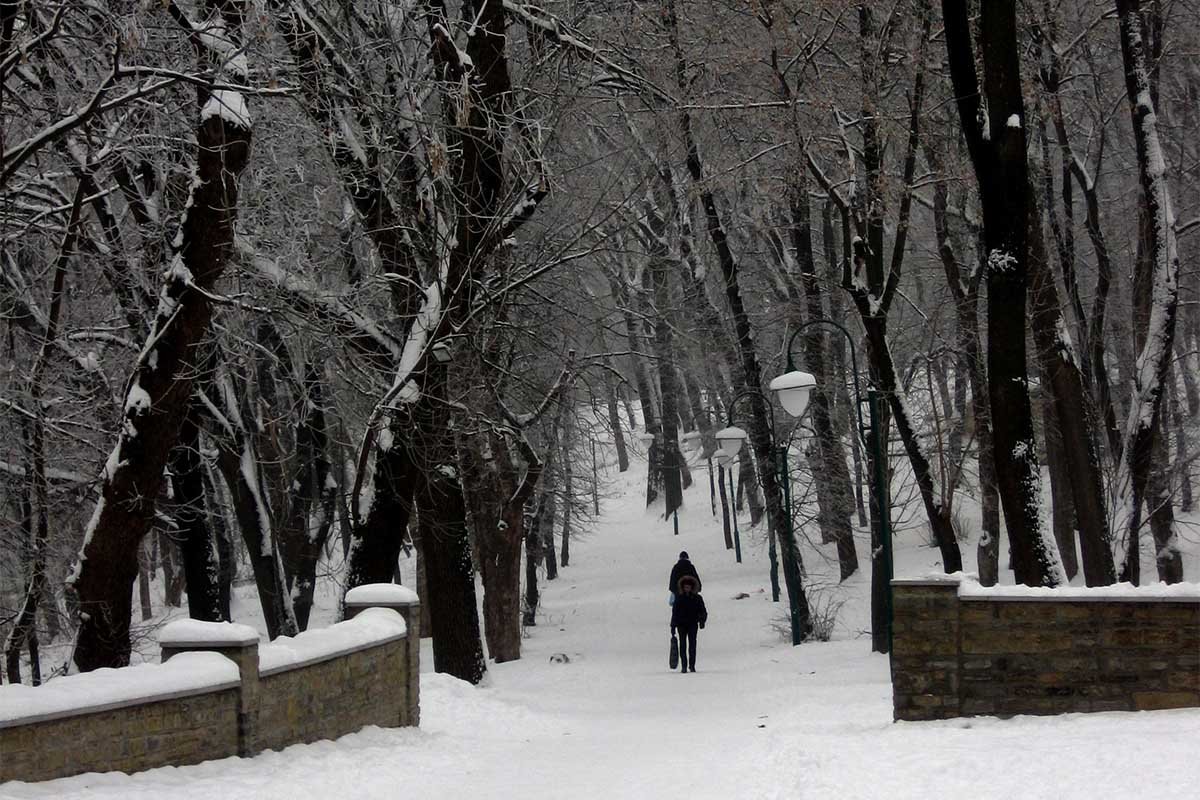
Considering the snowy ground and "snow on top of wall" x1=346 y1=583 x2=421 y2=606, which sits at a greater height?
"snow on top of wall" x1=346 y1=583 x2=421 y2=606

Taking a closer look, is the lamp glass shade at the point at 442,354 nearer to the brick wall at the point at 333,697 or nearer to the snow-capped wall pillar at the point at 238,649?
the brick wall at the point at 333,697

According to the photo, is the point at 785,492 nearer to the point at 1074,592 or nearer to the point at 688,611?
the point at 688,611

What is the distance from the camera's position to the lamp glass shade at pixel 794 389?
17.3 metres

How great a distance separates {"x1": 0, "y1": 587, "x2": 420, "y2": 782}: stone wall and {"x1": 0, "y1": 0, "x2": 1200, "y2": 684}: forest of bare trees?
2.24 metres

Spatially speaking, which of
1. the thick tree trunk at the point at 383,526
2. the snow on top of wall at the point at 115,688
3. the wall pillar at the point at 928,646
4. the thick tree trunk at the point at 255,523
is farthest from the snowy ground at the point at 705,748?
the thick tree trunk at the point at 255,523

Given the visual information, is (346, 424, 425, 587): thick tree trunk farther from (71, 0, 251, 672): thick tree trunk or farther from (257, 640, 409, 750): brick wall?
(71, 0, 251, 672): thick tree trunk

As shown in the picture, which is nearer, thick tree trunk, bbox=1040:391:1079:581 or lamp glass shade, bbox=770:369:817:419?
lamp glass shade, bbox=770:369:817:419

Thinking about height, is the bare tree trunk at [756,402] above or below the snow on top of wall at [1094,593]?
above

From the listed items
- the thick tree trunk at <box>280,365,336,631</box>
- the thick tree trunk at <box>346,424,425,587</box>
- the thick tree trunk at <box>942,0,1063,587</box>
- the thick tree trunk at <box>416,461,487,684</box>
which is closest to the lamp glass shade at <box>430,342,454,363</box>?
the thick tree trunk at <box>346,424,425,587</box>

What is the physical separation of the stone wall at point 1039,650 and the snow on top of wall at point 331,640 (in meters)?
4.78

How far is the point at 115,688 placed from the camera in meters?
8.33

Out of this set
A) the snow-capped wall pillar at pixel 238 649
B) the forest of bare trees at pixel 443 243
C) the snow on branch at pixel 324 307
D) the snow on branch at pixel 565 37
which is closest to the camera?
the snow-capped wall pillar at pixel 238 649

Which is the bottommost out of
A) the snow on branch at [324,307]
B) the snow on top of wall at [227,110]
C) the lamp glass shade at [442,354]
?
the lamp glass shade at [442,354]

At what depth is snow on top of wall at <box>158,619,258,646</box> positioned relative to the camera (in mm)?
9570
